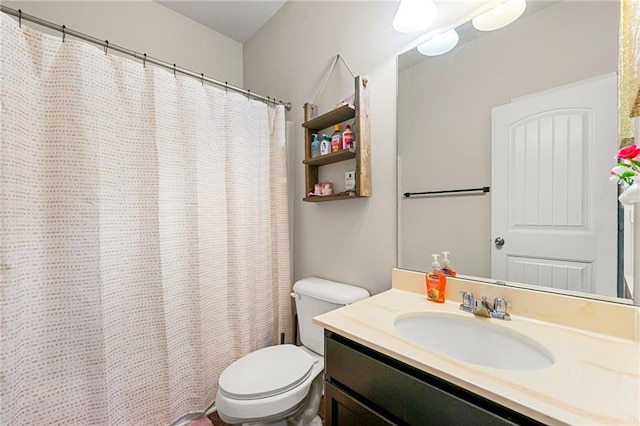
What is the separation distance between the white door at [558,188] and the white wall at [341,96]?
1.53 ft

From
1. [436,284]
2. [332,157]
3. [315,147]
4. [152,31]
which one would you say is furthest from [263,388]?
[152,31]

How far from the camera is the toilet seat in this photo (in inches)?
42.5

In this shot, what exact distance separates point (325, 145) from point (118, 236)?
1136 mm

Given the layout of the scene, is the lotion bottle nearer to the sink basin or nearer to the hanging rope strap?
the sink basin

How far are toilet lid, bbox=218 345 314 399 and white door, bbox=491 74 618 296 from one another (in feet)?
3.04

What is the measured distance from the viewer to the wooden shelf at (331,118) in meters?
1.43

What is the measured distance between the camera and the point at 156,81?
1363 millimetres

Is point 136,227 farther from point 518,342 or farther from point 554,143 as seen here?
point 554,143

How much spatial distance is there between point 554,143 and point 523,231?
1.03 ft

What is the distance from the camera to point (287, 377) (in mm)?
1190

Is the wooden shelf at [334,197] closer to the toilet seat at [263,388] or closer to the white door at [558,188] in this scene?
the white door at [558,188]

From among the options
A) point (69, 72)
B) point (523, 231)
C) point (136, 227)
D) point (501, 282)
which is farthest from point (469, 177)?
point (69, 72)

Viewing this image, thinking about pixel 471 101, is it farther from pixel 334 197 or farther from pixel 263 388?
pixel 263 388

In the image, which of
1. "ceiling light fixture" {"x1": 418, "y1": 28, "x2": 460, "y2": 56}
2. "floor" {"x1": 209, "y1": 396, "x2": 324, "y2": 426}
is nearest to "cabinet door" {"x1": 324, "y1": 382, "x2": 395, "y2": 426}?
"floor" {"x1": 209, "y1": 396, "x2": 324, "y2": 426}
